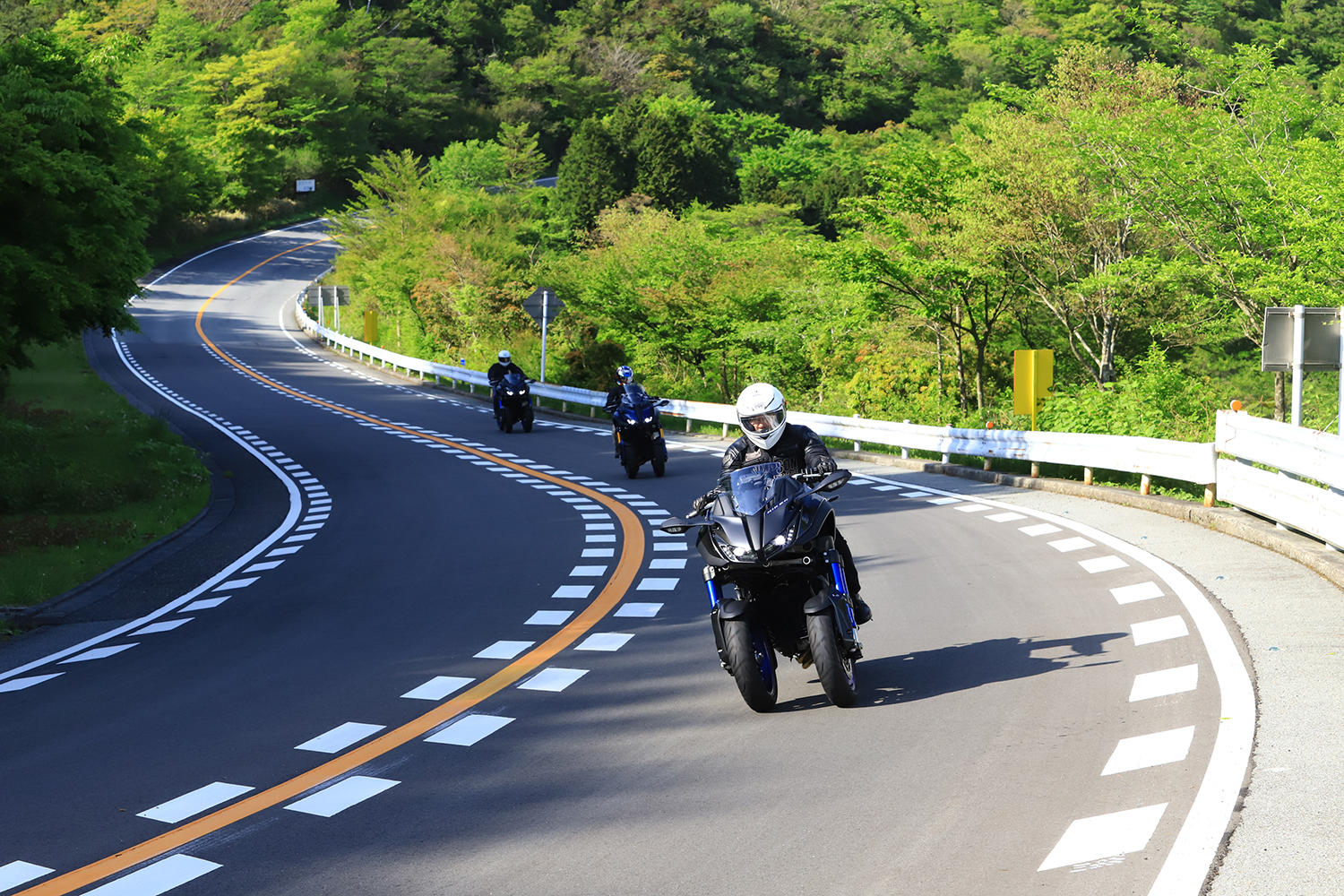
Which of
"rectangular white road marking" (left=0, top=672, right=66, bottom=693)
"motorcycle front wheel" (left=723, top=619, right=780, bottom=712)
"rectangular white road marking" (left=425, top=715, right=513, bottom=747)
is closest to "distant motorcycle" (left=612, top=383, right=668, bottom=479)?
"rectangular white road marking" (left=0, top=672, right=66, bottom=693)

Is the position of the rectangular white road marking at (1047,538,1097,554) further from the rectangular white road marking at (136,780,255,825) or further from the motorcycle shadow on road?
the rectangular white road marking at (136,780,255,825)

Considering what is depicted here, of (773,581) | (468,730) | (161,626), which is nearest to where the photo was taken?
(468,730)

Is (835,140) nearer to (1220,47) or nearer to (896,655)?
(1220,47)

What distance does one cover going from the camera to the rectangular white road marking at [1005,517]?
53.0 feet

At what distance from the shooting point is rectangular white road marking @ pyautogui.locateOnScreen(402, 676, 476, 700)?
8.13 m

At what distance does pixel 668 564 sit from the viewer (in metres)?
13.6

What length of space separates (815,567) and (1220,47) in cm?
8487

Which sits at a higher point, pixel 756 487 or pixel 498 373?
pixel 498 373

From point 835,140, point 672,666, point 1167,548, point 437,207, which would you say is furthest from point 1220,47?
point 672,666

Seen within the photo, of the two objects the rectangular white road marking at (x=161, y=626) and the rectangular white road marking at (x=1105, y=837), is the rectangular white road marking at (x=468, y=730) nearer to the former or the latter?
the rectangular white road marking at (x=1105, y=837)

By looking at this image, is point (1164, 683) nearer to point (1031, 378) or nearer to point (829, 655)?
point (829, 655)

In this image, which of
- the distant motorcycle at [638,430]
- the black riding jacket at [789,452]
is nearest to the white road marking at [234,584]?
the black riding jacket at [789,452]

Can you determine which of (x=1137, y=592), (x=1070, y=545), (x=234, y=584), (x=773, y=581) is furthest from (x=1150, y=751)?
(x=234, y=584)

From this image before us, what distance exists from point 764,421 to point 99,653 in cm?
580
